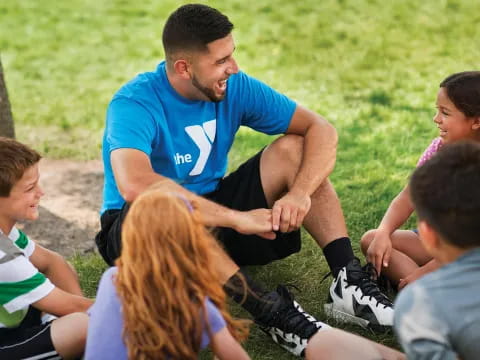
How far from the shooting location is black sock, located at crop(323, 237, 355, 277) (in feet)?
12.2

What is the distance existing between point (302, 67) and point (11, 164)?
5102mm

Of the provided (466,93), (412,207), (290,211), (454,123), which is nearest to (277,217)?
(290,211)

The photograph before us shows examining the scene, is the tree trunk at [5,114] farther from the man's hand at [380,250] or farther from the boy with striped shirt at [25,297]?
the man's hand at [380,250]

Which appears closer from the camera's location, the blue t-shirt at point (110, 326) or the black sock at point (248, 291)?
the blue t-shirt at point (110, 326)

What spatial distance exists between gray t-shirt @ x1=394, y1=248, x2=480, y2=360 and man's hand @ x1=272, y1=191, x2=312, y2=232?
127cm

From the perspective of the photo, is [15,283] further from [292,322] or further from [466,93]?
[466,93]

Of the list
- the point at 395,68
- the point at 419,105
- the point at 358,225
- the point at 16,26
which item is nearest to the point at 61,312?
the point at 358,225

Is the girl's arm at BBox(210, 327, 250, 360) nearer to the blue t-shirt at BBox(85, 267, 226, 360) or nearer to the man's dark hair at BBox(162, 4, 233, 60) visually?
the blue t-shirt at BBox(85, 267, 226, 360)

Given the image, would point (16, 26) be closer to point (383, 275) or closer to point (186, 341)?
point (383, 275)

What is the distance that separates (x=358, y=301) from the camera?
354 centimetres

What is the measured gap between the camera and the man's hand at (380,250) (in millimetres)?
3719

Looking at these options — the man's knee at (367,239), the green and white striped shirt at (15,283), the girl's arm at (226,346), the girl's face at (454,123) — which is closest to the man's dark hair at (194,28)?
the girl's face at (454,123)

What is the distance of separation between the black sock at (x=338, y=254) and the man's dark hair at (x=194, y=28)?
1.15 m

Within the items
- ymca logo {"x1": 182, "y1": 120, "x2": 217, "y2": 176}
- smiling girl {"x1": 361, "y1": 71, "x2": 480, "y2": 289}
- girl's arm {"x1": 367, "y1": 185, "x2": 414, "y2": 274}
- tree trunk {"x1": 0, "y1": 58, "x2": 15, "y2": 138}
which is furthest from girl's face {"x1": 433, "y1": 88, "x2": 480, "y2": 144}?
tree trunk {"x1": 0, "y1": 58, "x2": 15, "y2": 138}
